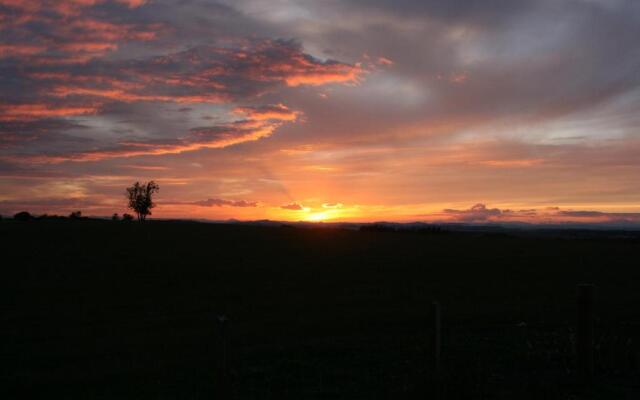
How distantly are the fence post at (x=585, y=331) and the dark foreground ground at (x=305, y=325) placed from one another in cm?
26

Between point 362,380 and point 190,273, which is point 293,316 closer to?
point 362,380

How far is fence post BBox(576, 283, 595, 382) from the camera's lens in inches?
349

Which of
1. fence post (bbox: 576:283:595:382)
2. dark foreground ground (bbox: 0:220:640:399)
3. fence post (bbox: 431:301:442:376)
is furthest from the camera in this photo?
dark foreground ground (bbox: 0:220:640:399)

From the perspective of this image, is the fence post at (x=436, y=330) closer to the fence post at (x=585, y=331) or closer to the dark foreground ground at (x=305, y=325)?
the dark foreground ground at (x=305, y=325)

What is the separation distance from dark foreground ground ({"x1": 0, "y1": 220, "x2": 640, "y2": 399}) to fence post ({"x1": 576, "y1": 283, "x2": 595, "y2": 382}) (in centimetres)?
26

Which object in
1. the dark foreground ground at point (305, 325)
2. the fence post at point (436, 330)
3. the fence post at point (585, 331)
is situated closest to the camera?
the fence post at point (585, 331)

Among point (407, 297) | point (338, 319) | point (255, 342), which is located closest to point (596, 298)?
point (407, 297)

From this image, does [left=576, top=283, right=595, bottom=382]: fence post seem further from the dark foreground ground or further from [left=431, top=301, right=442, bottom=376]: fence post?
[left=431, top=301, right=442, bottom=376]: fence post

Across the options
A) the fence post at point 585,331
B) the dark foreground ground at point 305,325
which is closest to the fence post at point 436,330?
the dark foreground ground at point 305,325

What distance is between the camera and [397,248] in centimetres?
5938

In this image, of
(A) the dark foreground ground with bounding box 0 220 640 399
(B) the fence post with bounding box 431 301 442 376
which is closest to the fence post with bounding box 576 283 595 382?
(A) the dark foreground ground with bounding box 0 220 640 399

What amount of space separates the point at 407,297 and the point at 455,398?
19.2 m

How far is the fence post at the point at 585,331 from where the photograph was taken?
8.87m

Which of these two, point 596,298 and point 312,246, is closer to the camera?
point 596,298
